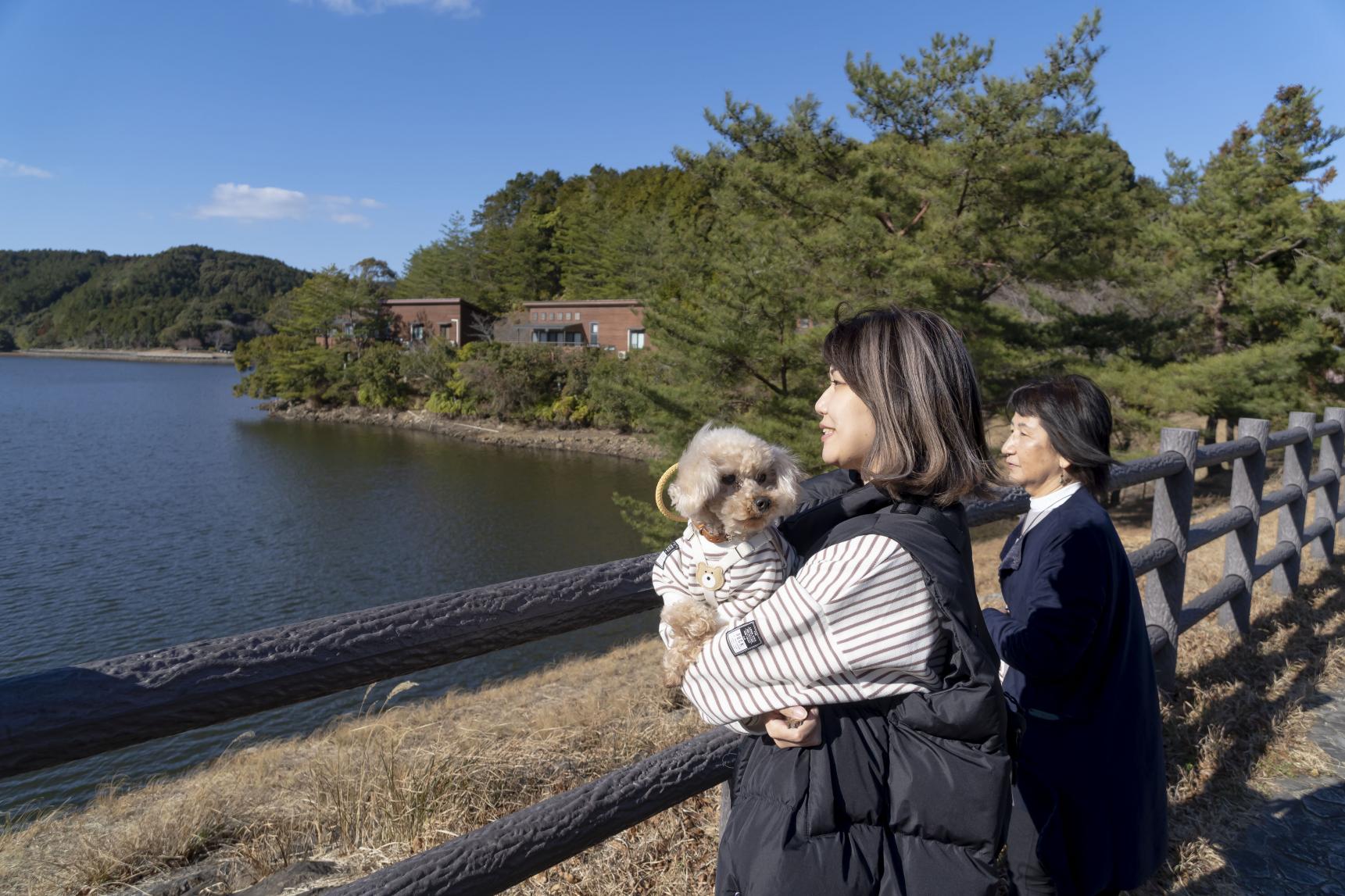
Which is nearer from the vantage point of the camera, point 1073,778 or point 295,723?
point 1073,778

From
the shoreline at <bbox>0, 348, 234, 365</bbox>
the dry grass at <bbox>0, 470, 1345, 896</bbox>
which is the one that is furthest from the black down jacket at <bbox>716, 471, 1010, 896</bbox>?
the shoreline at <bbox>0, 348, 234, 365</bbox>

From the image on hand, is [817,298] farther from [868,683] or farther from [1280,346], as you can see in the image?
[868,683]

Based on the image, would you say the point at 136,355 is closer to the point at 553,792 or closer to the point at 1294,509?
the point at 553,792

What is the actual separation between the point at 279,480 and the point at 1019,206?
2778 centimetres

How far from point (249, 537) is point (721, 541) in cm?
2500

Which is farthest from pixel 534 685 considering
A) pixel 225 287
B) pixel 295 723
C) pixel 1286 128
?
pixel 225 287

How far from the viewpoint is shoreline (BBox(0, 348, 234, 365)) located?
121000mm

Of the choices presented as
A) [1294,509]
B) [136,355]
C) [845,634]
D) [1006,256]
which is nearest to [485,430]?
[1006,256]

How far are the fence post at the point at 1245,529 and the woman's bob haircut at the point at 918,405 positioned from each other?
423 centimetres

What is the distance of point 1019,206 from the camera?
1592cm

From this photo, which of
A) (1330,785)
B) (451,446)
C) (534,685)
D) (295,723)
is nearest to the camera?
(1330,785)

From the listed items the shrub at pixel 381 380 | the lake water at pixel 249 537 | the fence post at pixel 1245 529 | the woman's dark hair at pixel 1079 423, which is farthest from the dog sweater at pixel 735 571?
the shrub at pixel 381 380

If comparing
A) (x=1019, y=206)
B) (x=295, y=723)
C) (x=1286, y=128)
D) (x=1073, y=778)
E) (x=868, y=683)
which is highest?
(x=1286, y=128)

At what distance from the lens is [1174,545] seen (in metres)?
3.84
